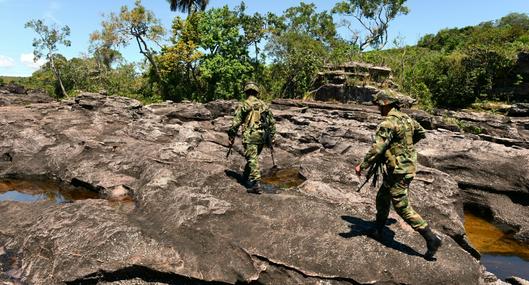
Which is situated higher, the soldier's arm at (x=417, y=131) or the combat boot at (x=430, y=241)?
the soldier's arm at (x=417, y=131)

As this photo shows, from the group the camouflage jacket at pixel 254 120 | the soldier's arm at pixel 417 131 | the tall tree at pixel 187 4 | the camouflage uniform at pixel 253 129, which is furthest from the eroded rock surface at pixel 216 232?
the tall tree at pixel 187 4

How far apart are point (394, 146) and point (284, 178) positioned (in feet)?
26.9

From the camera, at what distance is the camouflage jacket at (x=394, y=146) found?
5.90m

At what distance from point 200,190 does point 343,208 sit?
3032 mm

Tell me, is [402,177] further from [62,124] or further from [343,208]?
[62,124]

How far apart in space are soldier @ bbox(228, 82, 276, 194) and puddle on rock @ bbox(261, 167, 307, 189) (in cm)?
414

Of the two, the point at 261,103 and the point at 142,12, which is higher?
the point at 142,12

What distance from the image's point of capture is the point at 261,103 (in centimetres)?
904

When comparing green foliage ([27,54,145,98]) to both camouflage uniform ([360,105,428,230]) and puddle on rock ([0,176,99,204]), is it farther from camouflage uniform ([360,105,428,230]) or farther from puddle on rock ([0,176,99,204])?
camouflage uniform ([360,105,428,230])

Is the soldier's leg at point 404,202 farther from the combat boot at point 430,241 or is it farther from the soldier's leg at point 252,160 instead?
the soldier's leg at point 252,160

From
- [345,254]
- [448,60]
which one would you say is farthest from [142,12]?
[345,254]

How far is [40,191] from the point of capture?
12.1m

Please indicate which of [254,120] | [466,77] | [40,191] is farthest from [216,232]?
[466,77]

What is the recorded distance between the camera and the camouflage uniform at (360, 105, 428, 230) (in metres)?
5.89
